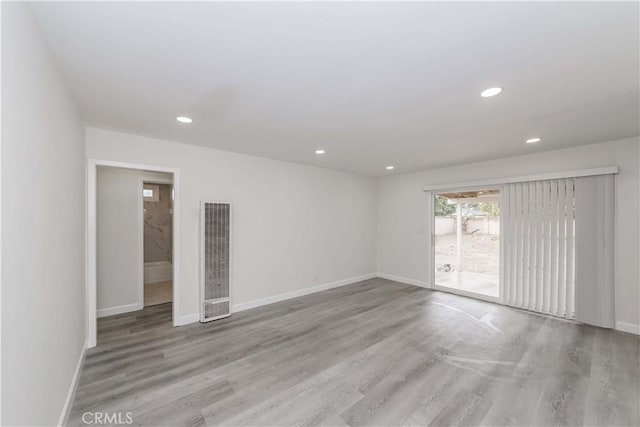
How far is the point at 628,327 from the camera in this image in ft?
10.8

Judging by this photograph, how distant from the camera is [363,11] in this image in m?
1.23

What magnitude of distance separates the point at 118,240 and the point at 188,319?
170cm

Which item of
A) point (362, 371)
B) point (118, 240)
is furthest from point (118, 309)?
point (362, 371)

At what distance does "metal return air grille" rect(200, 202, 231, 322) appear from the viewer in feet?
11.9

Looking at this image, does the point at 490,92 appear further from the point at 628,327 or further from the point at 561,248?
the point at 628,327

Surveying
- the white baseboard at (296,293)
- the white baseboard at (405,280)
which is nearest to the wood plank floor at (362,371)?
the white baseboard at (296,293)

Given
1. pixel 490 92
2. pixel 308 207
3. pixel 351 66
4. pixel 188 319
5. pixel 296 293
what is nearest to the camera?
pixel 351 66

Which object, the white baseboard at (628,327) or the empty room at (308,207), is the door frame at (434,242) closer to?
the empty room at (308,207)

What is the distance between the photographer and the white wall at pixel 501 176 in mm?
3301

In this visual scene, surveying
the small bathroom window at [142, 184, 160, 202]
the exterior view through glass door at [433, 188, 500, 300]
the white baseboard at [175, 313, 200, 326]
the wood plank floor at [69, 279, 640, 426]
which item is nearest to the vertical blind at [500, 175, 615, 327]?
the wood plank floor at [69, 279, 640, 426]

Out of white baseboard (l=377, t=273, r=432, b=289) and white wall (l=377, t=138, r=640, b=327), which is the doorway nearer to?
white baseboard (l=377, t=273, r=432, b=289)

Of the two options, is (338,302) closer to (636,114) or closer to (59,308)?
(59,308)

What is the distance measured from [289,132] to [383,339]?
9.03 ft

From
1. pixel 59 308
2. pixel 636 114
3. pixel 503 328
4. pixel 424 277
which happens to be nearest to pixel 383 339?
pixel 503 328
